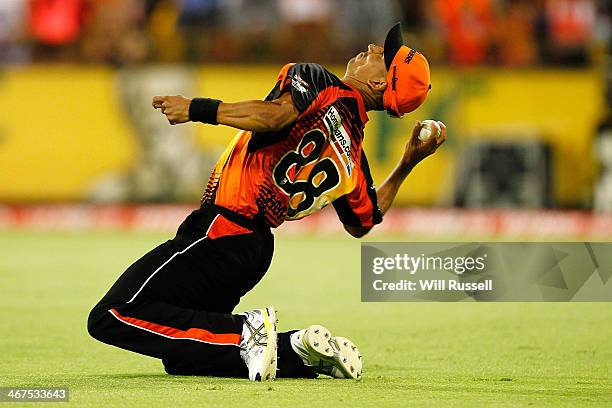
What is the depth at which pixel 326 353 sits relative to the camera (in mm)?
5402

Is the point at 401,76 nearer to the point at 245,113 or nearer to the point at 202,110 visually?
the point at 245,113

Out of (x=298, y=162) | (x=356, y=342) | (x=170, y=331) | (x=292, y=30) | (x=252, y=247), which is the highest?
(x=292, y=30)

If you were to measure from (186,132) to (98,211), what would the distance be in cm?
146

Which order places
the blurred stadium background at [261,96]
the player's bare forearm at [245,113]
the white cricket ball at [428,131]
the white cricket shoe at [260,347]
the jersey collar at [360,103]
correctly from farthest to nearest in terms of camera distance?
the blurred stadium background at [261,96] → the white cricket ball at [428,131] → the jersey collar at [360,103] → the white cricket shoe at [260,347] → the player's bare forearm at [245,113]

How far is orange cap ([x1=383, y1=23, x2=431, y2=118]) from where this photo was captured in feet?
17.8

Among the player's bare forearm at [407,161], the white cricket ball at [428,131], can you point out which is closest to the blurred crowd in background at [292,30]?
the player's bare forearm at [407,161]

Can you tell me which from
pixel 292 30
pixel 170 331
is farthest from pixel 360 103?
pixel 292 30

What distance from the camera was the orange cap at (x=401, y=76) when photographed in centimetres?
543

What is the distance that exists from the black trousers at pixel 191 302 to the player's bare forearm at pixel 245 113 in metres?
0.61

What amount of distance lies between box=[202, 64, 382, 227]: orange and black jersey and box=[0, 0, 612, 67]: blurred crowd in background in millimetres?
9818

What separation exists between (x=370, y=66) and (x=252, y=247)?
0.96 m

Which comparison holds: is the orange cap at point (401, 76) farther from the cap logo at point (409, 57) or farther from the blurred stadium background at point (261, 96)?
the blurred stadium background at point (261, 96)

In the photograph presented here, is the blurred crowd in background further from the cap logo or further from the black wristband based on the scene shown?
the black wristband

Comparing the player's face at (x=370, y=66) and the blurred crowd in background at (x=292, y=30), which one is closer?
the player's face at (x=370, y=66)
